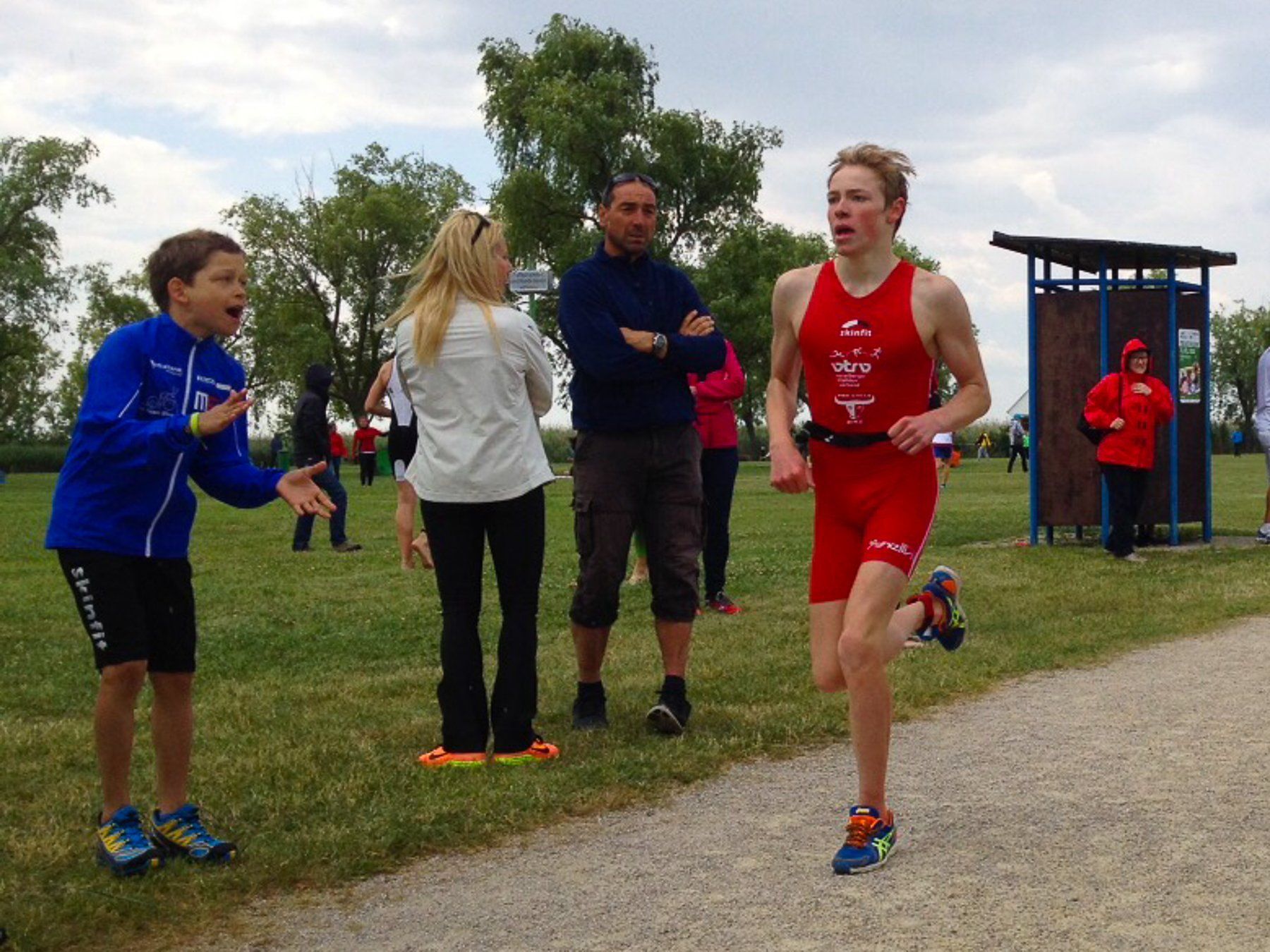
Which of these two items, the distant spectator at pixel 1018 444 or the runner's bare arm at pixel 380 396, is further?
the distant spectator at pixel 1018 444

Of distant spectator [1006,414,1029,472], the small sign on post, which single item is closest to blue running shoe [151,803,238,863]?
the small sign on post

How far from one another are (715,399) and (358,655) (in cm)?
291

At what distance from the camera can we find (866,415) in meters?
5.07

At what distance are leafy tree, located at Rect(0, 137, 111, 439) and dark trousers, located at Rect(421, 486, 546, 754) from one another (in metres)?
56.2

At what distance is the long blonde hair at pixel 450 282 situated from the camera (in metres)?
6.05

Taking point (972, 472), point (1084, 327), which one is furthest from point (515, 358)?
point (972, 472)

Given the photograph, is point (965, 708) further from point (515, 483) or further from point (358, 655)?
point (358, 655)

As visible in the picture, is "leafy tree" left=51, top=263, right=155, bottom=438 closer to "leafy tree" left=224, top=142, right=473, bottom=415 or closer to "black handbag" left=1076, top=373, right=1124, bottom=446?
"leafy tree" left=224, top=142, right=473, bottom=415

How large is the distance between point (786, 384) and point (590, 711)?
82.9 inches

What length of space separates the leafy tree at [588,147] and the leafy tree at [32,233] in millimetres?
16695

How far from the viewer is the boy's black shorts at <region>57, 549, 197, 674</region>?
477cm

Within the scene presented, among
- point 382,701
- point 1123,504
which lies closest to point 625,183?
point 382,701

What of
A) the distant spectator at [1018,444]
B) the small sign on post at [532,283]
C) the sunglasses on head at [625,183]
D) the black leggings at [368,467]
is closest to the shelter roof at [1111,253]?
the small sign on post at [532,283]

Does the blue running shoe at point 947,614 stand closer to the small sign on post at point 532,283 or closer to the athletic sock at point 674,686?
the athletic sock at point 674,686
